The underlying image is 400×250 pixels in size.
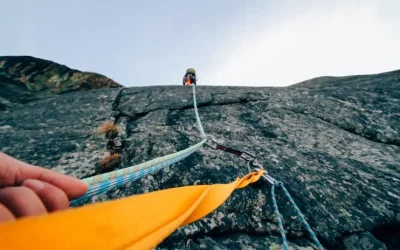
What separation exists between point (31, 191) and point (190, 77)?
7432 mm

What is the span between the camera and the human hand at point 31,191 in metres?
0.57

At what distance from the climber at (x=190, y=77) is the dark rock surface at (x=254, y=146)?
93.2 inches

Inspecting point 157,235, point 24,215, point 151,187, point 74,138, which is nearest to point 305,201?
point 151,187

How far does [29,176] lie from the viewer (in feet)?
2.55

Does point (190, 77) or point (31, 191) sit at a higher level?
point (190, 77)

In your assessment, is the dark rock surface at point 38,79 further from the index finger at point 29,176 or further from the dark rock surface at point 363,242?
the dark rock surface at point 363,242

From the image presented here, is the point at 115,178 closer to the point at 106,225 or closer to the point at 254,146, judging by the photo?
the point at 106,225

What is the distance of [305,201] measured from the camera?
2.31 metres

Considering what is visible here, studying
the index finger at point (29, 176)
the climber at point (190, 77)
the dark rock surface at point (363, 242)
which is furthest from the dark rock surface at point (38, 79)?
the dark rock surface at point (363, 242)

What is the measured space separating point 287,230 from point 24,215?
1868 mm

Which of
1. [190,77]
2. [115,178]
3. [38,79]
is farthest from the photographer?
[190,77]

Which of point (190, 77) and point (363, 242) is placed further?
point (190, 77)

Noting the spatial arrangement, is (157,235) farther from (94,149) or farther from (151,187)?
(94,149)

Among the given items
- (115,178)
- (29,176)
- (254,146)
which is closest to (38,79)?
(254,146)
